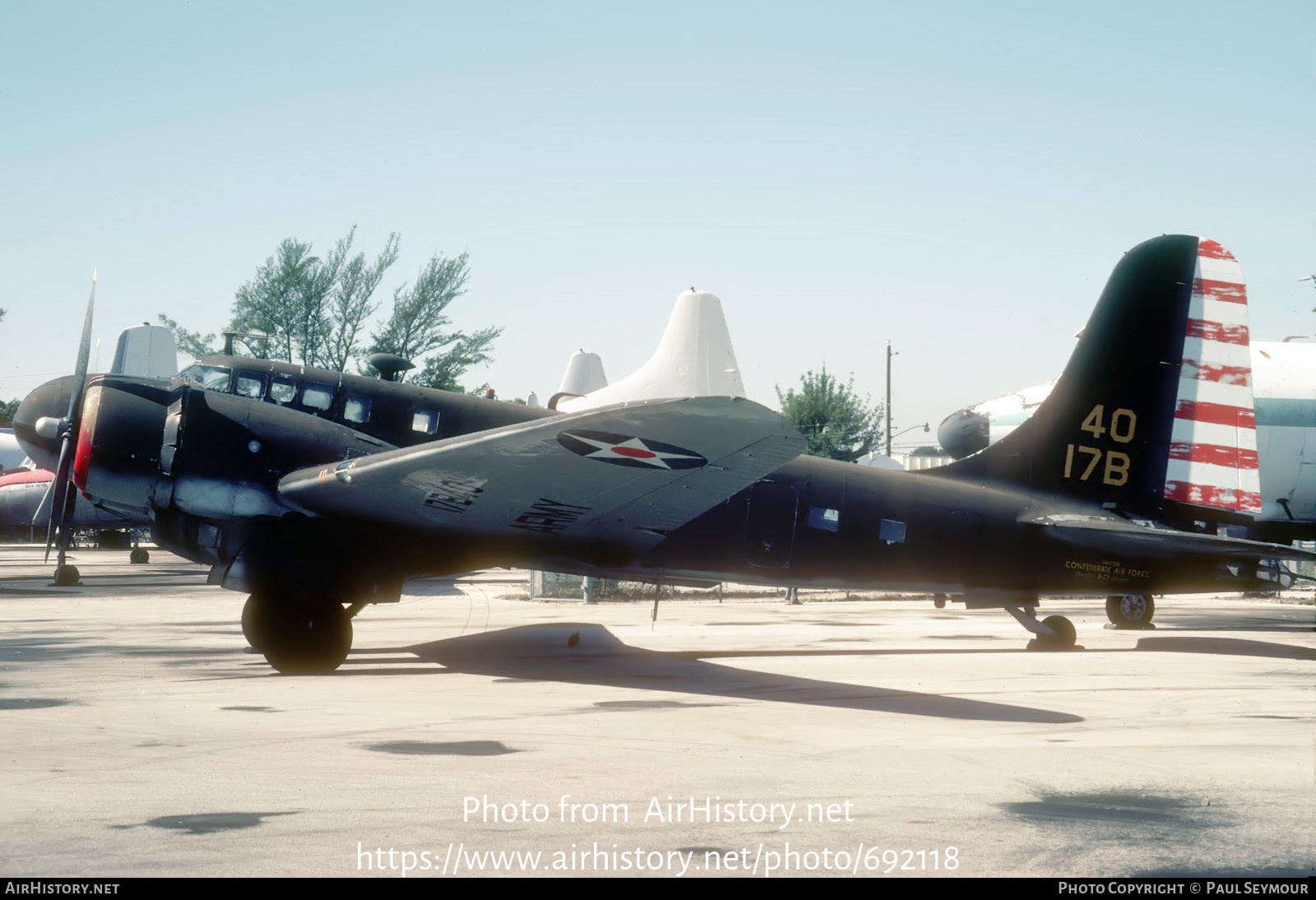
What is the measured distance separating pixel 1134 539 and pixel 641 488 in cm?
807

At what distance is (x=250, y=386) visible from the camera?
45.1 feet

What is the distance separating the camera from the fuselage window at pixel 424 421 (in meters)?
14.2

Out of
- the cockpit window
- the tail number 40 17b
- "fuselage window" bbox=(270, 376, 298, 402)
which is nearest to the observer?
the cockpit window

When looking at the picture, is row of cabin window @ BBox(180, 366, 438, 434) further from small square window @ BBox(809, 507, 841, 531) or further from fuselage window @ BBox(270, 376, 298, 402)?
small square window @ BBox(809, 507, 841, 531)

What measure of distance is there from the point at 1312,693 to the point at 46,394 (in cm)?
1954

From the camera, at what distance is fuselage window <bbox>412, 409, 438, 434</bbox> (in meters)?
14.2

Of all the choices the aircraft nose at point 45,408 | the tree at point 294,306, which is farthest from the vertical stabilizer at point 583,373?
the aircraft nose at point 45,408

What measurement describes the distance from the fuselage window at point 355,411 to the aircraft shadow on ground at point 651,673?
3426 millimetres

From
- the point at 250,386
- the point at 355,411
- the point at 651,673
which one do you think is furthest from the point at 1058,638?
the point at 250,386

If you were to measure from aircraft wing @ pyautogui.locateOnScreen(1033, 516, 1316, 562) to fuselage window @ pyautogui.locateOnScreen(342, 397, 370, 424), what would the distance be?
398 inches

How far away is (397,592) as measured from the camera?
1305cm

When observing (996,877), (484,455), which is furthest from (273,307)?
(996,877)

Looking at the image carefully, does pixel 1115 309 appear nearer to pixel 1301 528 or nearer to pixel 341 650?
pixel 341 650

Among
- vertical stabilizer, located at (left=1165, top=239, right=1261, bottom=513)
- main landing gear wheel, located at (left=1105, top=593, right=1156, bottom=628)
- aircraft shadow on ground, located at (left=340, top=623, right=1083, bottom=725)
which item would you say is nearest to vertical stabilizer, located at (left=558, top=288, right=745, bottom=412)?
main landing gear wheel, located at (left=1105, top=593, right=1156, bottom=628)
